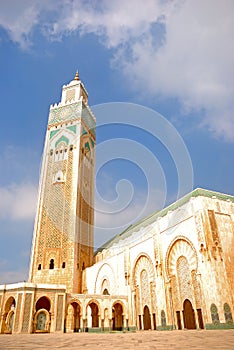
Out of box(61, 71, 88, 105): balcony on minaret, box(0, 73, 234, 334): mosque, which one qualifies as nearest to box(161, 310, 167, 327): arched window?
box(0, 73, 234, 334): mosque

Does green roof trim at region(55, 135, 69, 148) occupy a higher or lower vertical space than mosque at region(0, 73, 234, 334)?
higher

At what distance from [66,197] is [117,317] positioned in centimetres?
1047

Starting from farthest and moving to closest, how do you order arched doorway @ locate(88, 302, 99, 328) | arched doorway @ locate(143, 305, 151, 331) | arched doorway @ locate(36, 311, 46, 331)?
1. arched doorway @ locate(88, 302, 99, 328)
2. arched doorway @ locate(36, 311, 46, 331)
3. arched doorway @ locate(143, 305, 151, 331)

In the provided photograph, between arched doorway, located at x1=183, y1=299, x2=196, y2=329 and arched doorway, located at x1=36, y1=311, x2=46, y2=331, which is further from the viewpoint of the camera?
arched doorway, located at x1=36, y1=311, x2=46, y2=331

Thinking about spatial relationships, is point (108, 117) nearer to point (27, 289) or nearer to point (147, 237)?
point (147, 237)

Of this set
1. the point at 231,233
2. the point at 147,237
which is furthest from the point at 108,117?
the point at 231,233

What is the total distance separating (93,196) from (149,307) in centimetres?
1439

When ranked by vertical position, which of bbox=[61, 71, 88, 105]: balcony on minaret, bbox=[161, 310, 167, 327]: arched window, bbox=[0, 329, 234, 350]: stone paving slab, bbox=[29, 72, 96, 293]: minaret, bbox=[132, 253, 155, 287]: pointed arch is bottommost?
bbox=[0, 329, 234, 350]: stone paving slab

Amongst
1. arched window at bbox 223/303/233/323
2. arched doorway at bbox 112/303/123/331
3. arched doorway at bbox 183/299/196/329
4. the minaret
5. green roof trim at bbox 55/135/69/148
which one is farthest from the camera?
green roof trim at bbox 55/135/69/148

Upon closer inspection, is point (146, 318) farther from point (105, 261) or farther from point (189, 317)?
point (105, 261)

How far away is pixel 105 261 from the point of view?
20969 millimetres

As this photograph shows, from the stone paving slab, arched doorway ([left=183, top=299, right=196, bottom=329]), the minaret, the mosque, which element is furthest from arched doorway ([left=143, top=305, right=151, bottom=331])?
the stone paving slab

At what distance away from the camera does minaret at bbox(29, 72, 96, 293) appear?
21812 millimetres

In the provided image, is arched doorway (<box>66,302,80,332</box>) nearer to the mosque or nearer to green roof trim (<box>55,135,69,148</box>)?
the mosque
